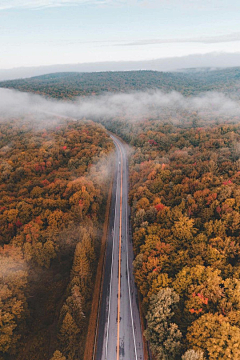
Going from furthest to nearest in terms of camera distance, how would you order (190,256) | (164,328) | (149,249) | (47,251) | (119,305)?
(47,251) → (149,249) → (119,305) → (190,256) → (164,328)

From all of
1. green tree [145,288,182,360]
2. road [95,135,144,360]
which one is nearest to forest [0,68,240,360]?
green tree [145,288,182,360]

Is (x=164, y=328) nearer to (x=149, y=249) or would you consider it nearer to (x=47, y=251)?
(x=149, y=249)

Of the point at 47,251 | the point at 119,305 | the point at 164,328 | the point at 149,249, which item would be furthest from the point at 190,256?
the point at 47,251

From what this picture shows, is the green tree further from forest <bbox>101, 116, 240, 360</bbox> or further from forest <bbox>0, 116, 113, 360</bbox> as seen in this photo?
forest <bbox>0, 116, 113, 360</bbox>

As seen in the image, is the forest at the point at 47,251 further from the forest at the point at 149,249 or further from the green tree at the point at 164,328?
the green tree at the point at 164,328

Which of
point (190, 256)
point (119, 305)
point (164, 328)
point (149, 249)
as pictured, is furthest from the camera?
point (149, 249)

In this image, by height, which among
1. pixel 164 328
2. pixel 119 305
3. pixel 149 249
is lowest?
pixel 119 305
